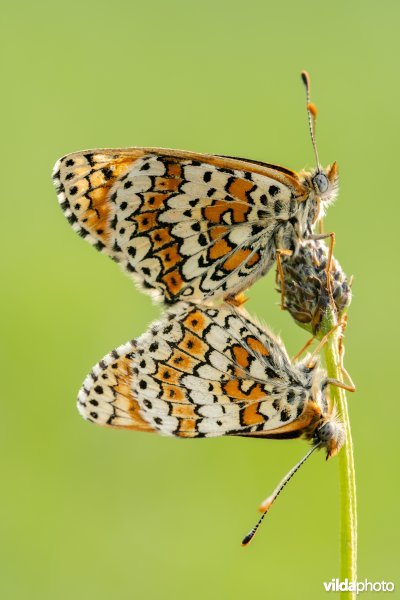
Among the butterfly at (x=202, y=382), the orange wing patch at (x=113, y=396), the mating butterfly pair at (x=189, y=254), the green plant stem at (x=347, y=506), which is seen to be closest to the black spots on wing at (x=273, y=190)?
the mating butterfly pair at (x=189, y=254)

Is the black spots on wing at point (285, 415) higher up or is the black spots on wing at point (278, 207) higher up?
the black spots on wing at point (278, 207)

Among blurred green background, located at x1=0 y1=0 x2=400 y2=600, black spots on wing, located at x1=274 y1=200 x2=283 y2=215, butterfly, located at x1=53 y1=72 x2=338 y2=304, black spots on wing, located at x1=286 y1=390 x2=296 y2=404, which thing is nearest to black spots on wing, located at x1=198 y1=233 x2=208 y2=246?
butterfly, located at x1=53 y1=72 x2=338 y2=304

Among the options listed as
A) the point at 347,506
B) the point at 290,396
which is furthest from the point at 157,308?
the point at 347,506

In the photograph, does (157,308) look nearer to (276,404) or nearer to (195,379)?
(195,379)

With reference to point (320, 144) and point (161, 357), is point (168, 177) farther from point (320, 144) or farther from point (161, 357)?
point (320, 144)

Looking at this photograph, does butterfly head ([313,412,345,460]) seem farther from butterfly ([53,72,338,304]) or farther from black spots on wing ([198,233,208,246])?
black spots on wing ([198,233,208,246])

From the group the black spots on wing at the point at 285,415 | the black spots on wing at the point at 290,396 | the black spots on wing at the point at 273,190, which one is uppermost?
the black spots on wing at the point at 273,190

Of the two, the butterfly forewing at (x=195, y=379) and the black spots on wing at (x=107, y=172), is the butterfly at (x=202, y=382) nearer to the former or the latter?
the butterfly forewing at (x=195, y=379)

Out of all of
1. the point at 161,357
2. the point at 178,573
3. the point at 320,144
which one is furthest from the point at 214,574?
the point at 320,144

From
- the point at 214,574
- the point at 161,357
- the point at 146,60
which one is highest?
the point at 146,60
